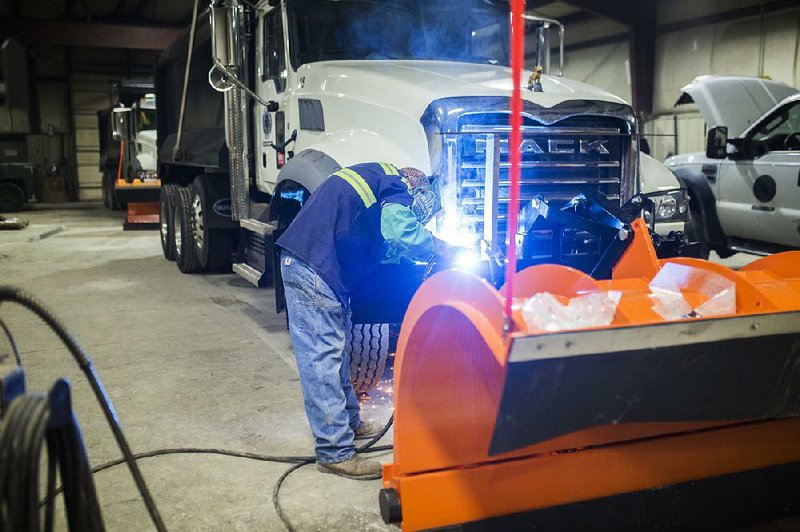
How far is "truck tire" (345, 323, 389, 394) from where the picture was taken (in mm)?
3883

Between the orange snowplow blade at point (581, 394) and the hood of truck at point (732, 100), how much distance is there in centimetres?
531

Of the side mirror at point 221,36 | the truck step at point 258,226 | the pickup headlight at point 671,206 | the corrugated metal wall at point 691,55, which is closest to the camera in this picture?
the pickup headlight at point 671,206

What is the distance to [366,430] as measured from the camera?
3.71 metres

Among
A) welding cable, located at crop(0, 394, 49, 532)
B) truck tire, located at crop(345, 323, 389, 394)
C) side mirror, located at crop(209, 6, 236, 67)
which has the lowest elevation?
truck tire, located at crop(345, 323, 389, 394)

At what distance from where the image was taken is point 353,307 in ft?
12.1

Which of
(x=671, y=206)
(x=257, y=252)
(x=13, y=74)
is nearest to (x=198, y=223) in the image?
(x=257, y=252)

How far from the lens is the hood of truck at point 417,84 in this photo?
426 centimetres

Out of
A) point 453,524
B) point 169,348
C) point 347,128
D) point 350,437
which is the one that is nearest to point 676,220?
point 347,128

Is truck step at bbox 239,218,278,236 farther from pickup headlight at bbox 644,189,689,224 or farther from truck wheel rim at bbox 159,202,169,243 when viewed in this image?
truck wheel rim at bbox 159,202,169,243

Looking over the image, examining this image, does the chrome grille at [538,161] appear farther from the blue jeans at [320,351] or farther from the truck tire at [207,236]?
the truck tire at [207,236]

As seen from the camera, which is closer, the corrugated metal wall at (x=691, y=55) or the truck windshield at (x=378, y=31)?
the truck windshield at (x=378, y=31)

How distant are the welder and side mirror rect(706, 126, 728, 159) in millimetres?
4950

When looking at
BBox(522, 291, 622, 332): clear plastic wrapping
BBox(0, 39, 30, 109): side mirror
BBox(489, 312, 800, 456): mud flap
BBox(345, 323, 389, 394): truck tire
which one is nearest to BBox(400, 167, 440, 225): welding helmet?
BBox(345, 323, 389, 394): truck tire

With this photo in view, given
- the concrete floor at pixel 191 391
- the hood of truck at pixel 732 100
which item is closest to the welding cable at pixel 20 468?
the concrete floor at pixel 191 391
